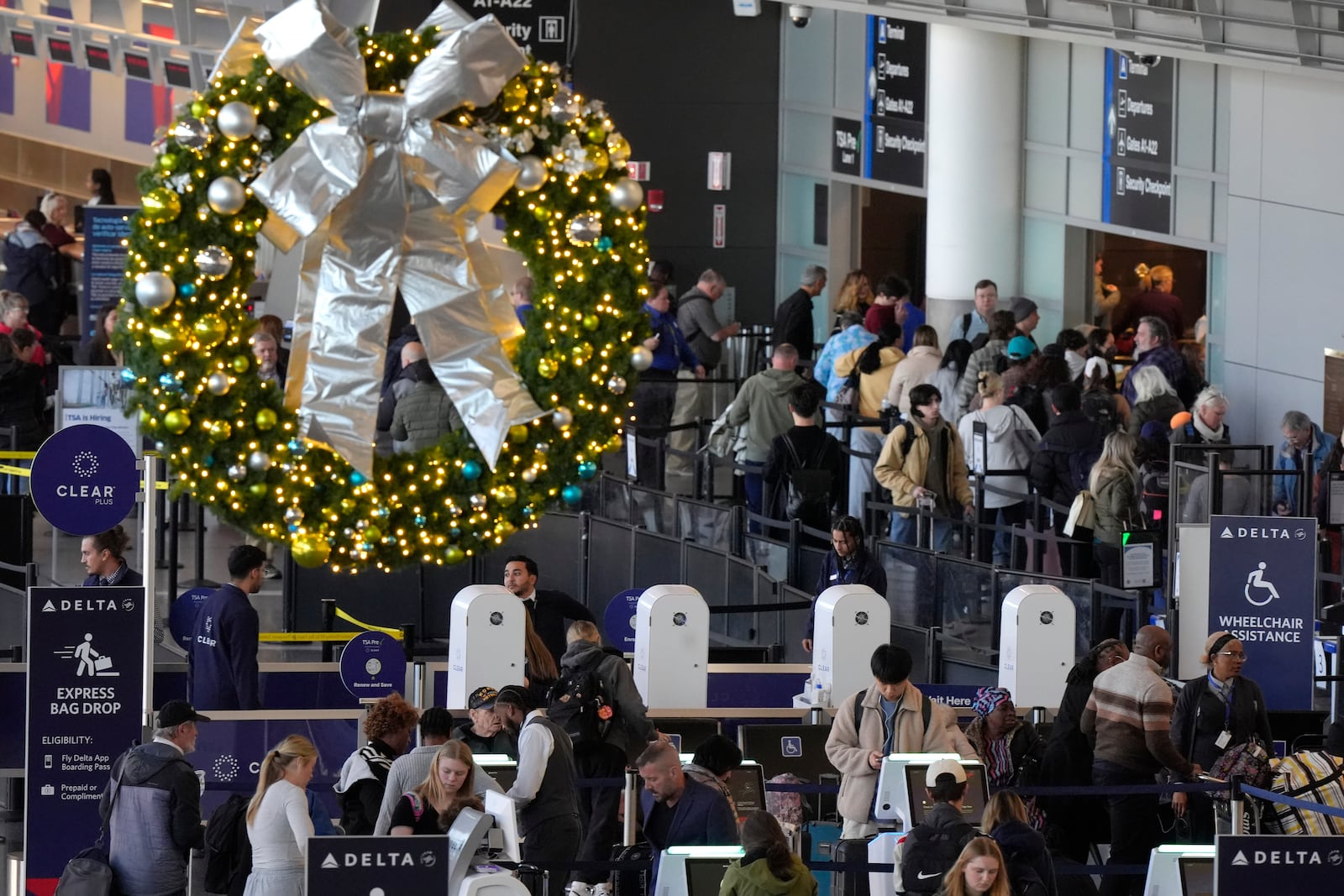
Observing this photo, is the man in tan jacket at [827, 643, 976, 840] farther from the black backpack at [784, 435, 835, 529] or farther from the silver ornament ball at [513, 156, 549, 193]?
the black backpack at [784, 435, 835, 529]

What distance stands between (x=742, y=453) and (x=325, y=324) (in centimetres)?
469

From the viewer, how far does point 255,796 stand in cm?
845

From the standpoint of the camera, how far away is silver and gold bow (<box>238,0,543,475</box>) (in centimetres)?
1059

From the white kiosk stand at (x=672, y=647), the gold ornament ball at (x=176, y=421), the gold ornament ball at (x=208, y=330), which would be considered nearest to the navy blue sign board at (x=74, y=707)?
the gold ornament ball at (x=176, y=421)

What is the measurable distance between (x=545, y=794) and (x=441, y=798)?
2.55ft

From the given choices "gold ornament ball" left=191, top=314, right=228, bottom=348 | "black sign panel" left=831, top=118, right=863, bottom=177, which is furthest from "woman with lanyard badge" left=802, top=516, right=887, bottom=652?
"black sign panel" left=831, top=118, right=863, bottom=177

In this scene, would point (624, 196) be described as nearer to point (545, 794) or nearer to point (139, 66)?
point (545, 794)

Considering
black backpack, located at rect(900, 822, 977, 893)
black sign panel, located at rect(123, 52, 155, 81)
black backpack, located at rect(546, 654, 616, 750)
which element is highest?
black sign panel, located at rect(123, 52, 155, 81)

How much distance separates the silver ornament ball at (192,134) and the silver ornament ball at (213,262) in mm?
446

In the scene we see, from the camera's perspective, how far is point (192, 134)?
10.5m

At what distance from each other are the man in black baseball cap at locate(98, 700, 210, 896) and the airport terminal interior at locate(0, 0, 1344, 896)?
2cm

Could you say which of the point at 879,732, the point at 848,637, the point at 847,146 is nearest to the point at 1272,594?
the point at 848,637

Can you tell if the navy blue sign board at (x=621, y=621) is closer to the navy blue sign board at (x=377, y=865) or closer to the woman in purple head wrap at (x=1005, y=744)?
the woman in purple head wrap at (x=1005, y=744)

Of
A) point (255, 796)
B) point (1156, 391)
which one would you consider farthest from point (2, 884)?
point (1156, 391)
